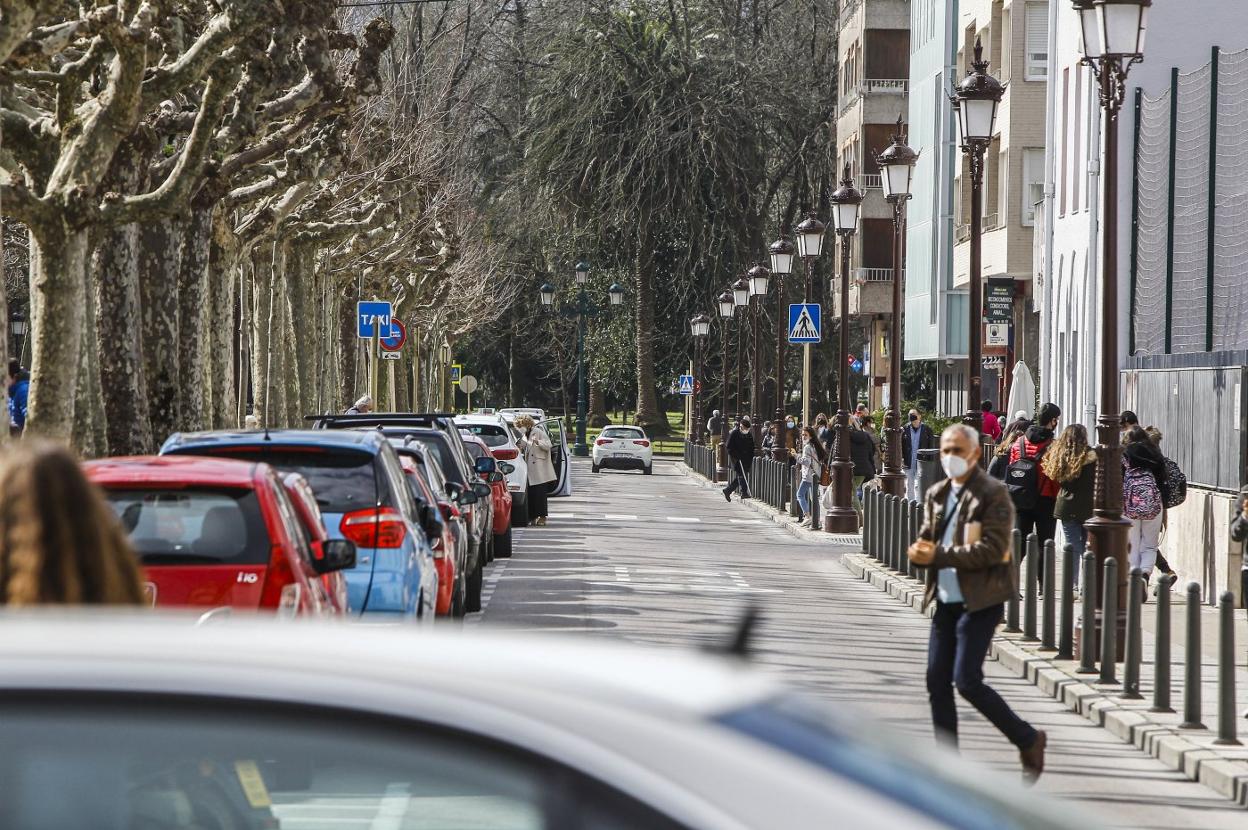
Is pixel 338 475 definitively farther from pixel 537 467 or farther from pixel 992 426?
pixel 992 426

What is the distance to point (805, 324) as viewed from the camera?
3762 centimetres

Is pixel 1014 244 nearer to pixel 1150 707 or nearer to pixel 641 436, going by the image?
pixel 641 436

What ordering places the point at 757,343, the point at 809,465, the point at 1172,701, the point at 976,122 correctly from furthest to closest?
the point at 757,343
the point at 809,465
the point at 976,122
the point at 1172,701

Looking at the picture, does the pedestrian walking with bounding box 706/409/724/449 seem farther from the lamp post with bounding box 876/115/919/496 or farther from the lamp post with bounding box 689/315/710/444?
the lamp post with bounding box 876/115/919/496

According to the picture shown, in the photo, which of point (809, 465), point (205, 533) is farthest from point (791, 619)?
point (809, 465)

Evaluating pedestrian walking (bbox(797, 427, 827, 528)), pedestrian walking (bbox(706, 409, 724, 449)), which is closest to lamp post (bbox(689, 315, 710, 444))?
pedestrian walking (bbox(706, 409, 724, 449))

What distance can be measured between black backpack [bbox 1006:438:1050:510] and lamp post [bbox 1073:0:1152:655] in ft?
15.3

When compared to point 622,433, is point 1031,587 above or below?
above

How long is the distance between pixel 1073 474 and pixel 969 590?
335 inches

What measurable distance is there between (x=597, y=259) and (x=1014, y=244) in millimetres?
26254

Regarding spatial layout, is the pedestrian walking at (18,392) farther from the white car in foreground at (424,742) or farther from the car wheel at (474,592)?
the white car in foreground at (424,742)

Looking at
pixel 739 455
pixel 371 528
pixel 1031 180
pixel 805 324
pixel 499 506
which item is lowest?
pixel 739 455

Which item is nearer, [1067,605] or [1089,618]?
[1089,618]

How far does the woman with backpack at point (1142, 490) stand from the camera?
1886 cm
